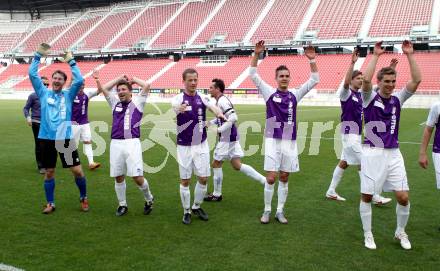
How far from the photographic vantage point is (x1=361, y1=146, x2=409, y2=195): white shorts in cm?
495

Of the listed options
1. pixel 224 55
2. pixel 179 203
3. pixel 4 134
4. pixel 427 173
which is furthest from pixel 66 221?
pixel 224 55

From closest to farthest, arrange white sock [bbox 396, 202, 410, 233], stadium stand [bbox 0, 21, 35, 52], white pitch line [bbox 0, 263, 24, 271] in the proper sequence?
white pitch line [bbox 0, 263, 24, 271] → white sock [bbox 396, 202, 410, 233] → stadium stand [bbox 0, 21, 35, 52]

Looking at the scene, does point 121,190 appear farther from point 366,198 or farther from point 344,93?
point 344,93

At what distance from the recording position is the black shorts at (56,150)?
625 cm

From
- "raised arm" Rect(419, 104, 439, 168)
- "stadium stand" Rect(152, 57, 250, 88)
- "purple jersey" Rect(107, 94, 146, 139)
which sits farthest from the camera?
"stadium stand" Rect(152, 57, 250, 88)

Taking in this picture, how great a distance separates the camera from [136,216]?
6309 mm

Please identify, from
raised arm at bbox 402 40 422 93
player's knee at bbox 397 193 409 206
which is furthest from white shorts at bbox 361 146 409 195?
raised arm at bbox 402 40 422 93

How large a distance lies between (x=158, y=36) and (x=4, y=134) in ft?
139

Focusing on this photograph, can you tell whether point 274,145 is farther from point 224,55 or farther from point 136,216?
point 224,55

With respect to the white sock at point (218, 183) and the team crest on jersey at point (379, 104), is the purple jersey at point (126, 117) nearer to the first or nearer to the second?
the white sock at point (218, 183)

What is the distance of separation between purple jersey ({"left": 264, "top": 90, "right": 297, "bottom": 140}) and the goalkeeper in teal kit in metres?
2.94

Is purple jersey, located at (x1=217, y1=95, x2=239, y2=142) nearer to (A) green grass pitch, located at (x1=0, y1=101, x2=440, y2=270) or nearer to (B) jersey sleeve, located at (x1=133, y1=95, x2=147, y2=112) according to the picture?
(A) green grass pitch, located at (x1=0, y1=101, x2=440, y2=270)

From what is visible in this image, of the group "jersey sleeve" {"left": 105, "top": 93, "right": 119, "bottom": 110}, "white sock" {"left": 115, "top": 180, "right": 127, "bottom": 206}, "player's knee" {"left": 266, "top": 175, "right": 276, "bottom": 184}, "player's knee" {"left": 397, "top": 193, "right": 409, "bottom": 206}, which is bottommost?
"white sock" {"left": 115, "top": 180, "right": 127, "bottom": 206}

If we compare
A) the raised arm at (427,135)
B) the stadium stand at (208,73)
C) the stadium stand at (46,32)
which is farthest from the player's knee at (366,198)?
the stadium stand at (46,32)
